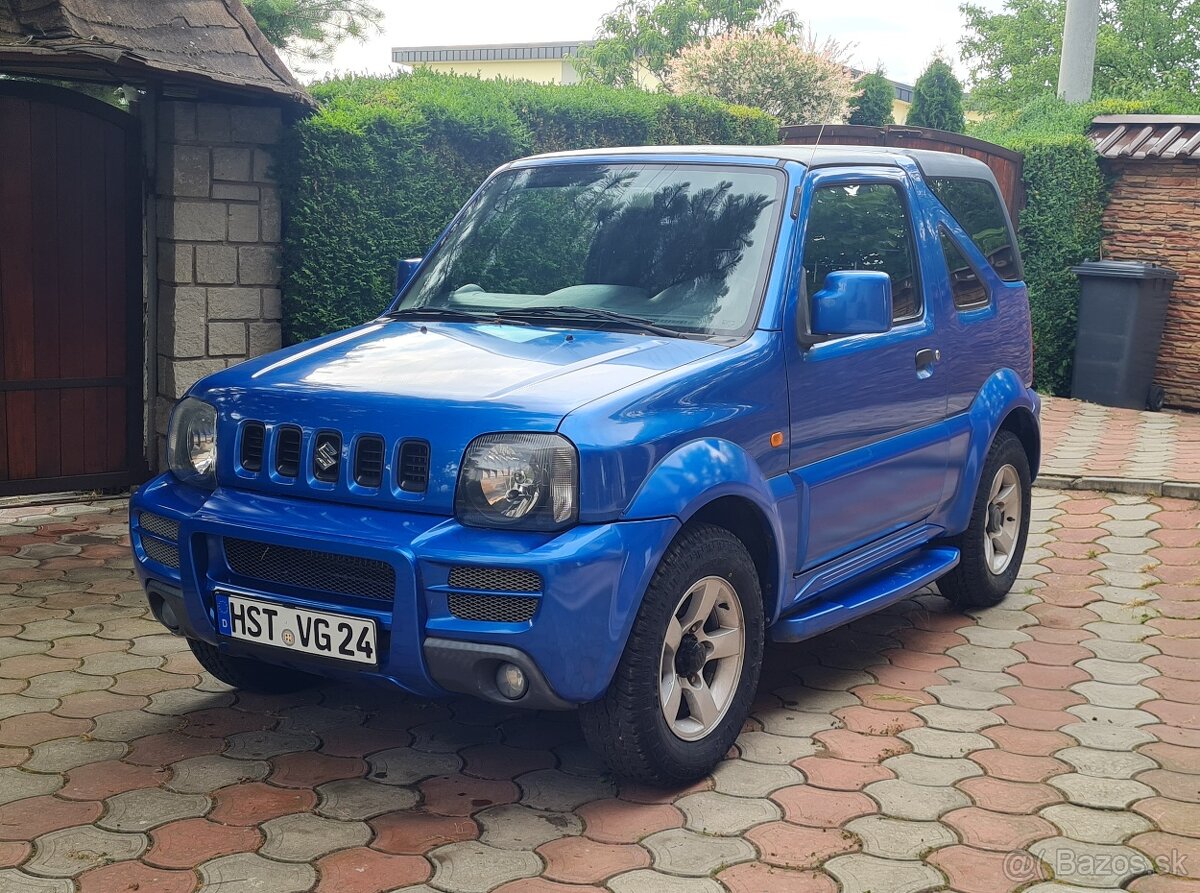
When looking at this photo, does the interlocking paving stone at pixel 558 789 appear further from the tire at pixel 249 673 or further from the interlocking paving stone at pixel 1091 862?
the interlocking paving stone at pixel 1091 862

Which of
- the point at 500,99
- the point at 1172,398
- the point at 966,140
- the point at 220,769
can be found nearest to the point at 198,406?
the point at 220,769

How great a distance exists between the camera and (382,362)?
14.1 feet

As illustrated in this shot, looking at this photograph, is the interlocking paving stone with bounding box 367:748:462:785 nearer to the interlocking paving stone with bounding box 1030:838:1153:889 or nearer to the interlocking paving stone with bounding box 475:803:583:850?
the interlocking paving stone with bounding box 475:803:583:850

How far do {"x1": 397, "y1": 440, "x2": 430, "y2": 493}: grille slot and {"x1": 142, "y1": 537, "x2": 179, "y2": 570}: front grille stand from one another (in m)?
0.84

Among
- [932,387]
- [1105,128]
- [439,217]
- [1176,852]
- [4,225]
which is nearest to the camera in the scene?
[1176,852]

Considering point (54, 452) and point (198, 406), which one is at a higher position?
point (198, 406)

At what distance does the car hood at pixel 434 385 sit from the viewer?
3.79 m

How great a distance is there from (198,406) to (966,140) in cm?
1064

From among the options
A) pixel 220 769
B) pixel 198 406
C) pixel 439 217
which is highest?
pixel 439 217

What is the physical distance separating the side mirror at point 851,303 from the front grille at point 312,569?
1.75 m

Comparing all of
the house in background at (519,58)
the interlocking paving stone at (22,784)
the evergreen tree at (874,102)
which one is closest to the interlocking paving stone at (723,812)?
the interlocking paving stone at (22,784)

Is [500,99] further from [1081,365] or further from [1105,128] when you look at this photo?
[1105,128]

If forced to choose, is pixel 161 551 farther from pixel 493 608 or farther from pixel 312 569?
pixel 493 608

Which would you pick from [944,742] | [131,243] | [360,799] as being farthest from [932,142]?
[360,799]
